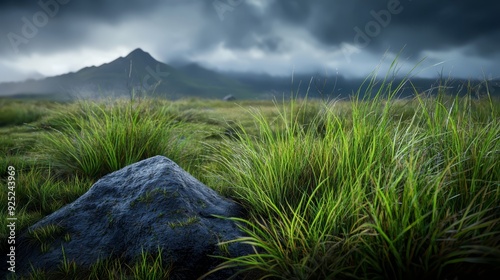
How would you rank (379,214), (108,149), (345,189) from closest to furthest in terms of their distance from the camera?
1. (379,214)
2. (345,189)
3. (108,149)

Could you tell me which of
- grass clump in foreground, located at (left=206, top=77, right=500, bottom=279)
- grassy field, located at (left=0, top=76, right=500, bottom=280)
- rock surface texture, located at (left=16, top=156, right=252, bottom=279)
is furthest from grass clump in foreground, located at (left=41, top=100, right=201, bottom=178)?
grass clump in foreground, located at (left=206, top=77, right=500, bottom=279)

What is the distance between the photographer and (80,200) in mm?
2494

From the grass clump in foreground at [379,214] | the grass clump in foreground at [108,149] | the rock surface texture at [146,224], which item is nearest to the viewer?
the grass clump in foreground at [379,214]

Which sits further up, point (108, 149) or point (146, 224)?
point (108, 149)

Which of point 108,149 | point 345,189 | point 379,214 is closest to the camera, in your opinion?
point 379,214

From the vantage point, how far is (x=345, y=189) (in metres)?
2.10

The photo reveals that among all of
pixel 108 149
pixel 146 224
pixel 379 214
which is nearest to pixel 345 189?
pixel 379 214

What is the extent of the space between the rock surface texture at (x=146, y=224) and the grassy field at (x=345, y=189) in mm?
108

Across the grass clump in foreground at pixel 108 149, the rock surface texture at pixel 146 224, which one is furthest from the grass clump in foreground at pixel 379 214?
the grass clump in foreground at pixel 108 149

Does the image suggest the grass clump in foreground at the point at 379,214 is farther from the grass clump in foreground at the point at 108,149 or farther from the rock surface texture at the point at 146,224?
the grass clump in foreground at the point at 108,149

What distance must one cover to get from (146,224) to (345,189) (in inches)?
48.7

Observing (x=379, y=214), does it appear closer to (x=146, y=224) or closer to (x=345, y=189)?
(x=345, y=189)

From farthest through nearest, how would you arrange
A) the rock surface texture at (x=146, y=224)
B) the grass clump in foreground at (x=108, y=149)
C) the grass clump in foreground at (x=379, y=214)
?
the grass clump in foreground at (x=108, y=149) → the rock surface texture at (x=146, y=224) → the grass clump in foreground at (x=379, y=214)

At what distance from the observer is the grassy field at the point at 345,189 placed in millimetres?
1494
